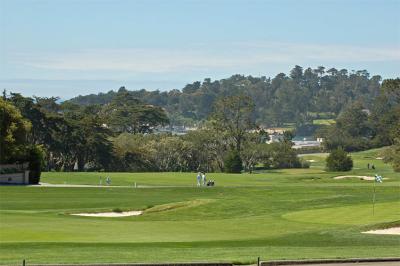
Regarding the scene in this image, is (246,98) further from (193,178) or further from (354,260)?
(354,260)

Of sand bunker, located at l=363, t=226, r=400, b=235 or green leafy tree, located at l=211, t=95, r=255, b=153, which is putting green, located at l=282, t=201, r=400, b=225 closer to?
sand bunker, located at l=363, t=226, r=400, b=235

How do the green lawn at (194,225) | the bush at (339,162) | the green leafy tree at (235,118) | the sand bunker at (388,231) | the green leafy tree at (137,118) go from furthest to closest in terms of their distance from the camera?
the green leafy tree at (137,118), the green leafy tree at (235,118), the bush at (339,162), the sand bunker at (388,231), the green lawn at (194,225)

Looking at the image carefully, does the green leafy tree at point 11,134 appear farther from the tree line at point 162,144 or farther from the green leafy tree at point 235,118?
the green leafy tree at point 235,118

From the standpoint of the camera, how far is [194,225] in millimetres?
42062

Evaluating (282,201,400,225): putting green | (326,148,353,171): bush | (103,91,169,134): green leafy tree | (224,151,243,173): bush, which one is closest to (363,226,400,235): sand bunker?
(282,201,400,225): putting green

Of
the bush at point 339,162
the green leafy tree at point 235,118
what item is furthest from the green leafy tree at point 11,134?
the green leafy tree at point 235,118

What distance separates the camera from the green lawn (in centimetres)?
2820

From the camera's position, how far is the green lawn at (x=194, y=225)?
2820cm

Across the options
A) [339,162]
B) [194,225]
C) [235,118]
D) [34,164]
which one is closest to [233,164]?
[339,162]

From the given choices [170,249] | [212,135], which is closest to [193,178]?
[212,135]

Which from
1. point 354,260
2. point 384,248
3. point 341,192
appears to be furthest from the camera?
point 341,192

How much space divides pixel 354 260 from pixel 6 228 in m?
17.9

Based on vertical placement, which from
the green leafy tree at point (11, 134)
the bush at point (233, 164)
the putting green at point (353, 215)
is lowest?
the bush at point (233, 164)

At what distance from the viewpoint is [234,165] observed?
4461 inches
